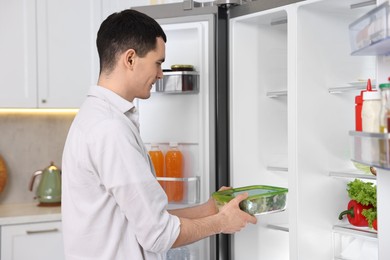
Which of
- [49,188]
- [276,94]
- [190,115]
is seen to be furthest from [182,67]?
[49,188]

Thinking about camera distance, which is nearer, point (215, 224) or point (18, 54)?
point (215, 224)

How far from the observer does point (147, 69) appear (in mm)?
1850

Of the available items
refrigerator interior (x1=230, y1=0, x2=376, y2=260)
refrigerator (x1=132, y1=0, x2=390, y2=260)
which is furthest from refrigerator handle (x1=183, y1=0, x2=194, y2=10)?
refrigerator interior (x1=230, y1=0, x2=376, y2=260)

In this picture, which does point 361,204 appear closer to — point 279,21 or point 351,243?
point 351,243

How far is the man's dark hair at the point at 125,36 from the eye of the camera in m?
1.81

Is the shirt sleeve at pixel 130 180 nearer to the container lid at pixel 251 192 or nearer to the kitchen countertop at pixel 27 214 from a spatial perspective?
the container lid at pixel 251 192

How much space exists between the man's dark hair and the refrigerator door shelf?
33.2 inches

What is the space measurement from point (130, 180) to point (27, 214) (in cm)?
179

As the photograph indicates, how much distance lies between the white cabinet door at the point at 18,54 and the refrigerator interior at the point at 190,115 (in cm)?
84

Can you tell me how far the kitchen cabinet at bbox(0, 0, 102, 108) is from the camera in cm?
338

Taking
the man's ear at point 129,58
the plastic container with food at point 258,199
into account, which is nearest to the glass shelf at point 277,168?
the plastic container with food at point 258,199

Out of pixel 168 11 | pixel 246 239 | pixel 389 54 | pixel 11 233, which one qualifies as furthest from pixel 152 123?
pixel 389 54

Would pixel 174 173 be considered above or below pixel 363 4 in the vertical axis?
below

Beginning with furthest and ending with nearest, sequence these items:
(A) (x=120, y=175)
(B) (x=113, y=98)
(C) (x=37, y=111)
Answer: (C) (x=37, y=111), (B) (x=113, y=98), (A) (x=120, y=175)
